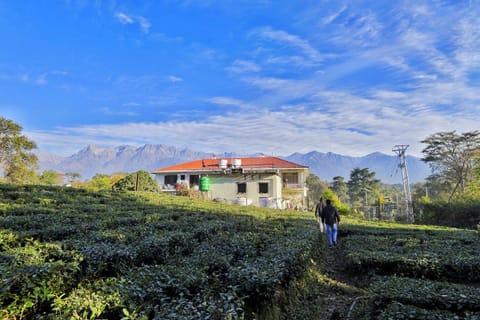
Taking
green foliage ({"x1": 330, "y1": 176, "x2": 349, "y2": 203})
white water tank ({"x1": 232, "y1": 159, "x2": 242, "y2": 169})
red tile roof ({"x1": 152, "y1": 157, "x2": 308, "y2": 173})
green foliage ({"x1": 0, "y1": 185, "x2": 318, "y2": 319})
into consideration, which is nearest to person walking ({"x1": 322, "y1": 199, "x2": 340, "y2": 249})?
green foliage ({"x1": 0, "y1": 185, "x2": 318, "y2": 319})

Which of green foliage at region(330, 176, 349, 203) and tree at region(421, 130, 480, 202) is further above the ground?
tree at region(421, 130, 480, 202)

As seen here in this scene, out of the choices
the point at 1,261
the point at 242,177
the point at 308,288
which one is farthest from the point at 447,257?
the point at 242,177

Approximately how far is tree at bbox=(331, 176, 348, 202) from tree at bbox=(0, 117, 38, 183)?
228ft

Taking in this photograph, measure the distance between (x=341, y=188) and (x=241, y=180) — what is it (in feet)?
174

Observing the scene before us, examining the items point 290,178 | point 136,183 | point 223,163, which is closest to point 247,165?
point 223,163

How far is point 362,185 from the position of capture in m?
70.5

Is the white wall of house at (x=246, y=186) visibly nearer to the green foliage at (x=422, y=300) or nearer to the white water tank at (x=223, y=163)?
the white water tank at (x=223, y=163)

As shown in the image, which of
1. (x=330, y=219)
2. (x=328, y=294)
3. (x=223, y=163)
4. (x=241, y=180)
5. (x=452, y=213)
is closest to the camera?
(x=328, y=294)

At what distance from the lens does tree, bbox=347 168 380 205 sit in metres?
70.0

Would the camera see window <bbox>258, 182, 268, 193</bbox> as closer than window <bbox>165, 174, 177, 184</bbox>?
Yes

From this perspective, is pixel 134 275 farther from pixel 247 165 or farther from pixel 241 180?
pixel 247 165

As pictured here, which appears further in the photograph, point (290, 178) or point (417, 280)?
point (290, 178)

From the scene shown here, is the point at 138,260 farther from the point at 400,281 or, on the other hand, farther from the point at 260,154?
the point at 260,154

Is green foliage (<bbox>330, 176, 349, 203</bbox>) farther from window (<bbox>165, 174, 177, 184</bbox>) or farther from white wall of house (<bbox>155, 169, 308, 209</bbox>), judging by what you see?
window (<bbox>165, 174, 177, 184</bbox>)
